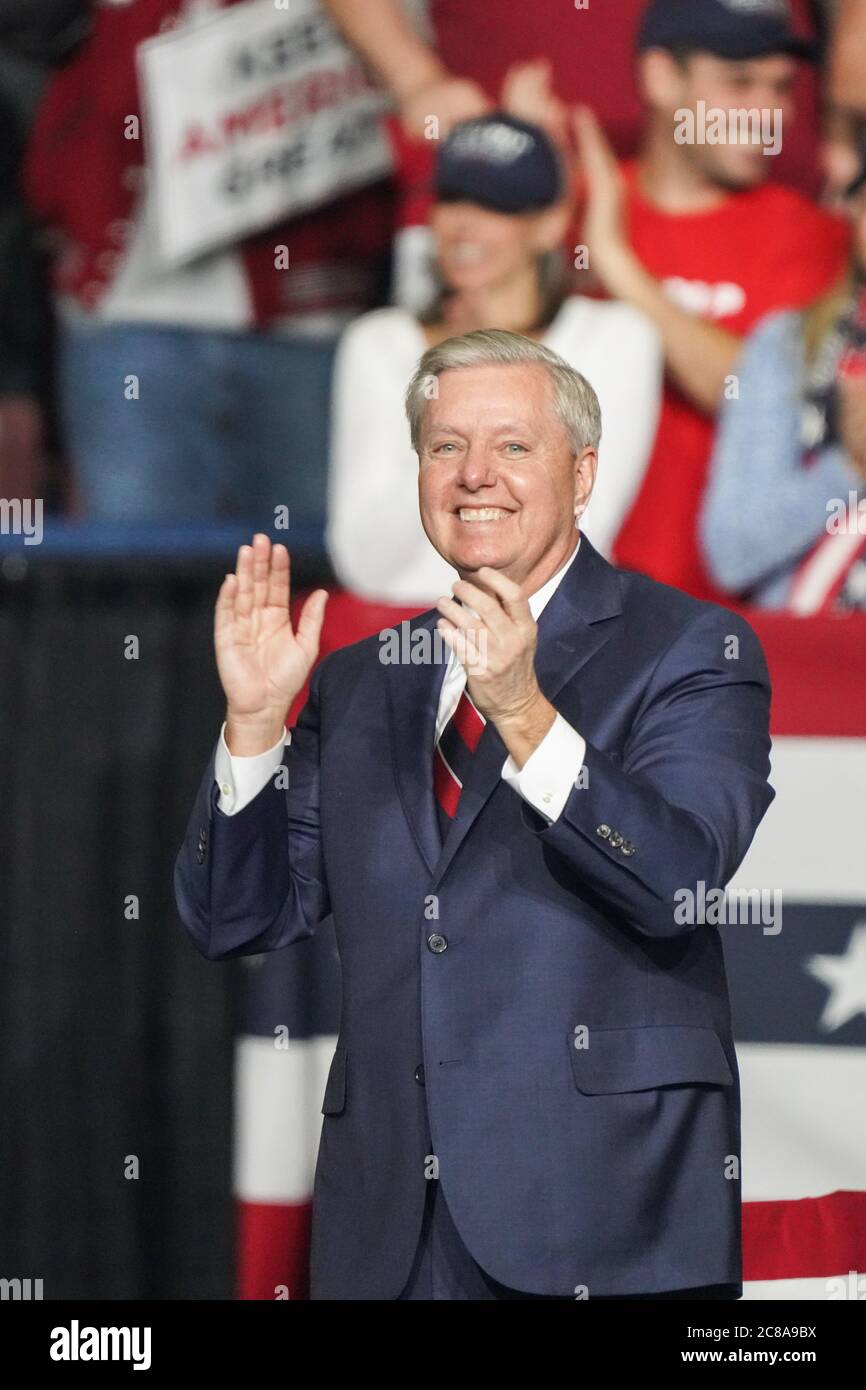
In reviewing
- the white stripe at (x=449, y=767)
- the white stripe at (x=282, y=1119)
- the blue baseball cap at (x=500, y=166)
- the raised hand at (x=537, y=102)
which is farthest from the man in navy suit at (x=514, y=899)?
the raised hand at (x=537, y=102)

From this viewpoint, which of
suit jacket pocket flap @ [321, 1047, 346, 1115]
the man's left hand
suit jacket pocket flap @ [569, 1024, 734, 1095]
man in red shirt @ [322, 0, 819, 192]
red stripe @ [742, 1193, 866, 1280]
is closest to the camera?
the man's left hand

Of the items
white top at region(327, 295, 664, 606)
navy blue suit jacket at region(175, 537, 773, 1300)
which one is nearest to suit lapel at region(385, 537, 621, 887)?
navy blue suit jacket at region(175, 537, 773, 1300)

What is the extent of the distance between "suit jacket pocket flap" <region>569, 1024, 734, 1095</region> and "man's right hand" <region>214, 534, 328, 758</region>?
0.41 metres

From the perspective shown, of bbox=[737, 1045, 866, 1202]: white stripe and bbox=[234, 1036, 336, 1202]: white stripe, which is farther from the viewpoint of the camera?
bbox=[234, 1036, 336, 1202]: white stripe

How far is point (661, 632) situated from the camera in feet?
5.99

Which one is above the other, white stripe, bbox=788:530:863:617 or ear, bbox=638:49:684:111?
ear, bbox=638:49:684:111

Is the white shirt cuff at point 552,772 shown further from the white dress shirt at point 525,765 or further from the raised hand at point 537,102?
the raised hand at point 537,102

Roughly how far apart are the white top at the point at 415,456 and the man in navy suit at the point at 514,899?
1.12 metres

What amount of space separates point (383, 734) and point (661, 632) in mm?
292

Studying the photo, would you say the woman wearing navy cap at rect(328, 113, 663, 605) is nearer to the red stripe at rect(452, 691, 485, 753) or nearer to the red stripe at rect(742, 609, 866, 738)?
the red stripe at rect(742, 609, 866, 738)

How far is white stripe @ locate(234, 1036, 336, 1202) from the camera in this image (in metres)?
2.93

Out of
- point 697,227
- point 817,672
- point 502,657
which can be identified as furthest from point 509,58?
point 502,657

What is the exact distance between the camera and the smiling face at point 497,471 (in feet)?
5.84
